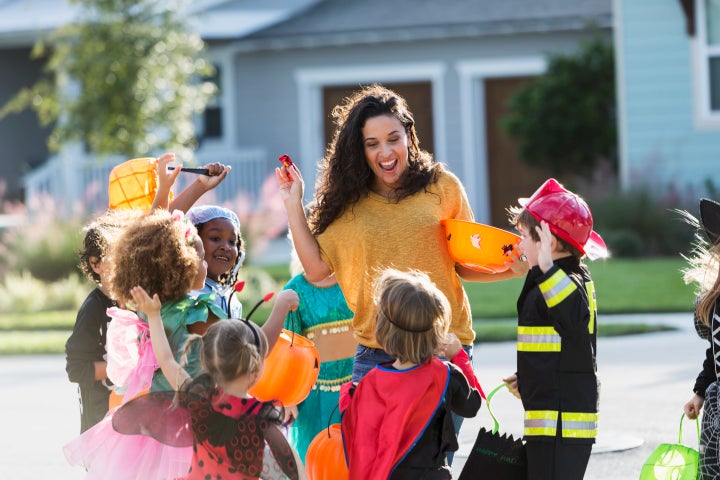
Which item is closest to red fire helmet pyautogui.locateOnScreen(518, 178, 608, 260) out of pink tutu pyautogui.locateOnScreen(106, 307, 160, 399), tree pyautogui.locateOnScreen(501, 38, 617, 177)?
pink tutu pyautogui.locateOnScreen(106, 307, 160, 399)

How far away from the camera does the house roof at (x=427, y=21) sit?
65.6 ft

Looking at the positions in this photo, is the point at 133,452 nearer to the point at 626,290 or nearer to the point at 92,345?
the point at 92,345

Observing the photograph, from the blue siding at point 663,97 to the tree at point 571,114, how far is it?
139 centimetres

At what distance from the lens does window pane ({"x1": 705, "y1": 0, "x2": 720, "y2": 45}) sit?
54.9 ft

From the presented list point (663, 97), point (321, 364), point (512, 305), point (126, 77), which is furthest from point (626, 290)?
point (321, 364)

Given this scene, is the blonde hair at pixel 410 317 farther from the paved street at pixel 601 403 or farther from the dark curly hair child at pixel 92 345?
the paved street at pixel 601 403

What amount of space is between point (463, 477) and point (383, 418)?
13.9 inches

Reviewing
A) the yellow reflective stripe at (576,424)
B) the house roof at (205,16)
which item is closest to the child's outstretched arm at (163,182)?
the yellow reflective stripe at (576,424)

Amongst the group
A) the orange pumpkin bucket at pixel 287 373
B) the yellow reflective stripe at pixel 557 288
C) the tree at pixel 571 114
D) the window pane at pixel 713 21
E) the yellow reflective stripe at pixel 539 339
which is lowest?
the orange pumpkin bucket at pixel 287 373

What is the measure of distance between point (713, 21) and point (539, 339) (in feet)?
44.8

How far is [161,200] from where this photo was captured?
16.8 ft

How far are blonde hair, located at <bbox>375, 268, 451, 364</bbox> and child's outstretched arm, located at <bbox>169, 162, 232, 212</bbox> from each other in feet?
3.77

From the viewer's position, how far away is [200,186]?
5.12 metres

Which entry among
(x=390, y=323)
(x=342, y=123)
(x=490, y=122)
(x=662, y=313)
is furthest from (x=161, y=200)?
(x=490, y=122)
